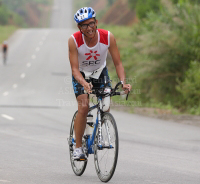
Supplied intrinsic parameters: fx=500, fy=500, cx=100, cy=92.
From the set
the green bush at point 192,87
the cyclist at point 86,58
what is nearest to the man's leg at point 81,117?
the cyclist at point 86,58

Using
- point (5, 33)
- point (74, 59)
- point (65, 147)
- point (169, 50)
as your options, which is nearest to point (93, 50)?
point (74, 59)

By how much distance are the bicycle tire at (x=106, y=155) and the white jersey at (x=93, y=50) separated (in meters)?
0.77

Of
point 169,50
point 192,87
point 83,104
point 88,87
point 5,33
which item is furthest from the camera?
point 5,33

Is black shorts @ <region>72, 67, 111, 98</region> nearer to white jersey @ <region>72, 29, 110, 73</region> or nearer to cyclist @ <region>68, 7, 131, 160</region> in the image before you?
cyclist @ <region>68, 7, 131, 160</region>

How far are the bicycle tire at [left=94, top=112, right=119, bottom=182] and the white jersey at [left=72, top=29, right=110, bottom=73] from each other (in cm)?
77

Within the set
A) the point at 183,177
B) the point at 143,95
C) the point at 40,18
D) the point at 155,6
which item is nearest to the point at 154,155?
the point at 183,177

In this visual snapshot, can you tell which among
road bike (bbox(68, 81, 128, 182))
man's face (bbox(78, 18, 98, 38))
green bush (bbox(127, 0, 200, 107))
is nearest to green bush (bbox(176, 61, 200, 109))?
green bush (bbox(127, 0, 200, 107))

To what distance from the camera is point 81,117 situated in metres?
7.02

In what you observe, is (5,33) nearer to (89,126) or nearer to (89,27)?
(89,126)

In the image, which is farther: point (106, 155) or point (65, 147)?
point (65, 147)

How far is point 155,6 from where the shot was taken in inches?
2095

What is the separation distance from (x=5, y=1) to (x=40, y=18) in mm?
12588

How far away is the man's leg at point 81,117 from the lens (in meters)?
6.90

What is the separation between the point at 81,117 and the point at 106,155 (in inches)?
28.7
